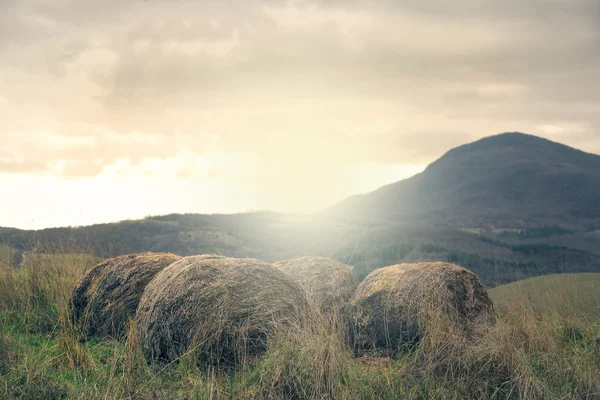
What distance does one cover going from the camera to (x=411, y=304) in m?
8.79

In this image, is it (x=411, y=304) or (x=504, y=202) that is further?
(x=504, y=202)

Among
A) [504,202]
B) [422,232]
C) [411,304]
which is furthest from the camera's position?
[504,202]

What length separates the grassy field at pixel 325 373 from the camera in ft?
17.7

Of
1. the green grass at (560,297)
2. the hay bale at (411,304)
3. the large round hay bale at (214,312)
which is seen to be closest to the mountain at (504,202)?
the green grass at (560,297)

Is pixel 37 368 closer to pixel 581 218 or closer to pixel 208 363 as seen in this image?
pixel 208 363

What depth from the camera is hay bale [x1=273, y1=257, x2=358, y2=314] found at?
9.78 metres

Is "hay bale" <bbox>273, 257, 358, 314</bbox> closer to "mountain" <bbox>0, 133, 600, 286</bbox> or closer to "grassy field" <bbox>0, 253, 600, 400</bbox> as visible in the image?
"mountain" <bbox>0, 133, 600, 286</bbox>

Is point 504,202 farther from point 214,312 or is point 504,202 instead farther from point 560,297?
point 214,312

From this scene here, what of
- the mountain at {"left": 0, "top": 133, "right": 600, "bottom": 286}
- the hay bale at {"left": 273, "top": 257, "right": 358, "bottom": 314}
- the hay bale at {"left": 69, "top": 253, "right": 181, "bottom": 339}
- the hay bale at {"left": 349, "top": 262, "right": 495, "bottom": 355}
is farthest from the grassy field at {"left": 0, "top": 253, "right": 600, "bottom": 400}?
the mountain at {"left": 0, "top": 133, "right": 600, "bottom": 286}

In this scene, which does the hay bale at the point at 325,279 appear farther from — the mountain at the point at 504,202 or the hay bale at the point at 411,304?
the mountain at the point at 504,202

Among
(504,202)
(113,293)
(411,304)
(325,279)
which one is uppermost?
(504,202)

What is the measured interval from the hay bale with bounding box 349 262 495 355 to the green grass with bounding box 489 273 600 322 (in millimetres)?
900

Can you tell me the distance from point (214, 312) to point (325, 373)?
6.00 ft

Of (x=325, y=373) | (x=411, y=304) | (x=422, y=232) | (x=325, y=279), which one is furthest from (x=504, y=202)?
(x=325, y=373)
